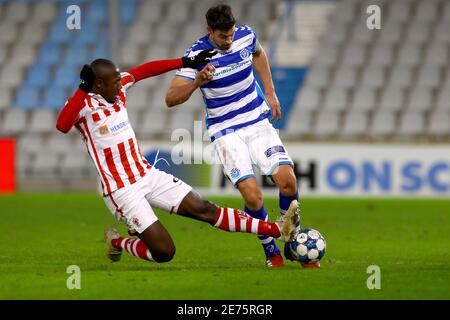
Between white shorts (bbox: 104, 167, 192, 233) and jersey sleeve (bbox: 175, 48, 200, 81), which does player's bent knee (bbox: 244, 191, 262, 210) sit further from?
jersey sleeve (bbox: 175, 48, 200, 81)

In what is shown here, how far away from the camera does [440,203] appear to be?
63.2 feet

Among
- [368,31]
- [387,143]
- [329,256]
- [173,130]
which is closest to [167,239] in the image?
[329,256]

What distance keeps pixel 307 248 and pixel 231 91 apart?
5.40 feet

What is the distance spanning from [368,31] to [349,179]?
531 cm

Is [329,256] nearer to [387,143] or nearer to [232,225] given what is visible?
[232,225]

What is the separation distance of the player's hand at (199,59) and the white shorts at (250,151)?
711 millimetres

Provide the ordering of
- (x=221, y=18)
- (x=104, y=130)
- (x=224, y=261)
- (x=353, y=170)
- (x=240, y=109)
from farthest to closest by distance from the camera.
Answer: (x=353, y=170), (x=224, y=261), (x=240, y=109), (x=221, y=18), (x=104, y=130)

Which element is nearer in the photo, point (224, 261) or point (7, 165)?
point (224, 261)

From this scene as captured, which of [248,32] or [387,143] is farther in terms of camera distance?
[387,143]

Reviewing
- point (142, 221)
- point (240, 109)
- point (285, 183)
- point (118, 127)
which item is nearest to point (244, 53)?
point (240, 109)

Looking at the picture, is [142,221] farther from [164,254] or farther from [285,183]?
[285,183]

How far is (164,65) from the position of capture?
30.7 ft

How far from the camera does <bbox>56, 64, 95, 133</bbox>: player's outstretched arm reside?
876 cm
